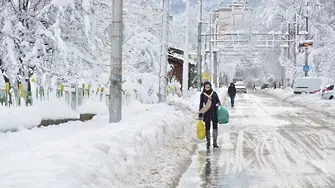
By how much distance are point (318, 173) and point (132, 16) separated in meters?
17.0

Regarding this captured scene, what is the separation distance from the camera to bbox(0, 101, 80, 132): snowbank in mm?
11734

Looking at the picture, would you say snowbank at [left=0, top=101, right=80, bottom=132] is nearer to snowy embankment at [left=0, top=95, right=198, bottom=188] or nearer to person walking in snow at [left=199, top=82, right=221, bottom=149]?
snowy embankment at [left=0, top=95, right=198, bottom=188]

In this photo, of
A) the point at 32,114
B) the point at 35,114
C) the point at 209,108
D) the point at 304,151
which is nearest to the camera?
the point at 304,151

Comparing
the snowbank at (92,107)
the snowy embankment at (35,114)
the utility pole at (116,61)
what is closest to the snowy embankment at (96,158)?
the snowy embankment at (35,114)

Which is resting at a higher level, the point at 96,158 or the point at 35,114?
the point at 35,114

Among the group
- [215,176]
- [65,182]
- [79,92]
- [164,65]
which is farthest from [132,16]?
[65,182]

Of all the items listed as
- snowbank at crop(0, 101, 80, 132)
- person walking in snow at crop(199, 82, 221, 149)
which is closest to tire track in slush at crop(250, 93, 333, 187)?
person walking in snow at crop(199, 82, 221, 149)

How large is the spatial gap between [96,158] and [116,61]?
241 inches

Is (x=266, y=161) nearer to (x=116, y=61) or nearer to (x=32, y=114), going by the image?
(x=116, y=61)

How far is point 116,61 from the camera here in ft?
44.9

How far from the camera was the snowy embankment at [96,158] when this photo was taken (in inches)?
250

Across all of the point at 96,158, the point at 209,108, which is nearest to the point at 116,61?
the point at 209,108

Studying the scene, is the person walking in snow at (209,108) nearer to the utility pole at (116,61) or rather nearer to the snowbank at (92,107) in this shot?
the utility pole at (116,61)

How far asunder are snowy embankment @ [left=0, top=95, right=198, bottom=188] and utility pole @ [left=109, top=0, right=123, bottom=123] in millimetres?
854
